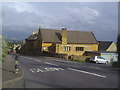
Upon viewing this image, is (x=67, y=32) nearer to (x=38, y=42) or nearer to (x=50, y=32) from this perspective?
(x=50, y=32)

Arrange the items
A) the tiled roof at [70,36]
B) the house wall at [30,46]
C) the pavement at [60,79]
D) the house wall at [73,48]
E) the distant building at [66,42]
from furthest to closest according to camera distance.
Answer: the house wall at [30,46], the tiled roof at [70,36], the distant building at [66,42], the house wall at [73,48], the pavement at [60,79]

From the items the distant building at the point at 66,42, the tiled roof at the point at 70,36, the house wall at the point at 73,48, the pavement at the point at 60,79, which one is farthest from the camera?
the tiled roof at the point at 70,36

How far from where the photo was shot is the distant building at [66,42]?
63625mm

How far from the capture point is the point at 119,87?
35.5 ft

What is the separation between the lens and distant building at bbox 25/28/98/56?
6362 cm

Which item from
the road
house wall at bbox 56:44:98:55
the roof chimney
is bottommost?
the road

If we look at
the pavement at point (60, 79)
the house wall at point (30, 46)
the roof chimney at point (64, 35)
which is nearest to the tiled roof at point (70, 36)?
the roof chimney at point (64, 35)

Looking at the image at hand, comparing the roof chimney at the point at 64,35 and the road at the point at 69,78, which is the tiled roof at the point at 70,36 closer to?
the roof chimney at the point at 64,35

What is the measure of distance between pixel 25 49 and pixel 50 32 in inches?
746

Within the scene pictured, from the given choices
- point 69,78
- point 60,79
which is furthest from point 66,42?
point 60,79

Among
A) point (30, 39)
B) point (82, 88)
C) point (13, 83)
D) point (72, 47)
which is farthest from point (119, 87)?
point (30, 39)

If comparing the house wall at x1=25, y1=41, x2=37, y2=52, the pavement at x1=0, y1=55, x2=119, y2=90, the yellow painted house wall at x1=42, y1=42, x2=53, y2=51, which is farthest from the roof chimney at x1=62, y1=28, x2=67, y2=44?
the pavement at x1=0, y1=55, x2=119, y2=90

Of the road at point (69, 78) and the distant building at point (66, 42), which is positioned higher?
the distant building at point (66, 42)

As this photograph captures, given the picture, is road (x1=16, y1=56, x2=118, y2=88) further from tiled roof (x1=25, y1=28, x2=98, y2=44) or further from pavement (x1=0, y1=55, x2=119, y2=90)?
tiled roof (x1=25, y1=28, x2=98, y2=44)
